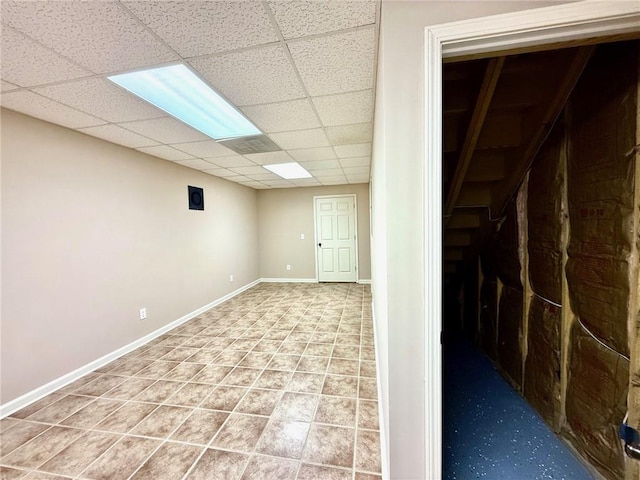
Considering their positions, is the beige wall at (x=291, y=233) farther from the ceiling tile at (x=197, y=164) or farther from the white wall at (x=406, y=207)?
the white wall at (x=406, y=207)

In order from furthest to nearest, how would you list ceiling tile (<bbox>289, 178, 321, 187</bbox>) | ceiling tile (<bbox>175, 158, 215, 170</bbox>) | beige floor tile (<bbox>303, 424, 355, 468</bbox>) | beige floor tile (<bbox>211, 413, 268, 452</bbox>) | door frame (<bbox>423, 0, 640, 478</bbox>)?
1. ceiling tile (<bbox>289, 178, 321, 187</bbox>)
2. ceiling tile (<bbox>175, 158, 215, 170</bbox>)
3. beige floor tile (<bbox>211, 413, 268, 452</bbox>)
4. beige floor tile (<bbox>303, 424, 355, 468</bbox>)
5. door frame (<bbox>423, 0, 640, 478</bbox>)

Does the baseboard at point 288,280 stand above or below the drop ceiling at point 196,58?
below

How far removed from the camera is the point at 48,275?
7.09 feet

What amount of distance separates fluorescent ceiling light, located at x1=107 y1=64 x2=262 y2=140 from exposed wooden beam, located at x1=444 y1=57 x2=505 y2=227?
170 cm

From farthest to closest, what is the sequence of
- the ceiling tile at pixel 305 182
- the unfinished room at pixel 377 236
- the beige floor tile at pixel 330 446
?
1. the ceiling tile at pixel 305 182
2. the beige floor tile at pixel 330 446
3. the unfinished room at pixel 377 236

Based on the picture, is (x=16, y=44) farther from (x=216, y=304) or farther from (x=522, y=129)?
(x=216, y=304)

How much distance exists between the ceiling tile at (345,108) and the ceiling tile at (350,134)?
102 mm

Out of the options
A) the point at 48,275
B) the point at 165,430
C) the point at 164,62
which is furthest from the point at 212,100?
the point at 165,430

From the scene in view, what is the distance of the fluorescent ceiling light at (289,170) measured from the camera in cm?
388

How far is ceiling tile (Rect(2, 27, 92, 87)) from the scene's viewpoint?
1249mm

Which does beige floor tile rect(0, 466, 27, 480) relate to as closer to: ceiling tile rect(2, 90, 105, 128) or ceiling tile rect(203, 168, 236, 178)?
ceiling tile rect(2, 90, 105, 128)

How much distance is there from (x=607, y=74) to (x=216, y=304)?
4.95 m

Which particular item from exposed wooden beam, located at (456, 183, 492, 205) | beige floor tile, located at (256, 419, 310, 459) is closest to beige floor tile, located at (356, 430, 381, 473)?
beige floor tile, located at (256, 419, 310, 459)

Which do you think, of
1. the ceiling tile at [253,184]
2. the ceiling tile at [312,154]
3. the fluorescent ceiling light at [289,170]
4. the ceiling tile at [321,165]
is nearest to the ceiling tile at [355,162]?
the ceiling tile at [321,165]
